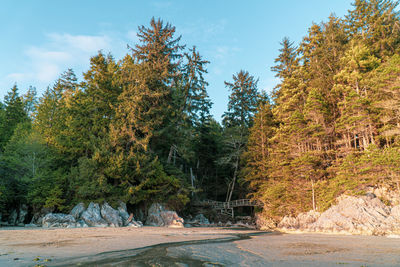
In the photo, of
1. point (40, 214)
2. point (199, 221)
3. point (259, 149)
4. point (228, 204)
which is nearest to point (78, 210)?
point (40, 214)

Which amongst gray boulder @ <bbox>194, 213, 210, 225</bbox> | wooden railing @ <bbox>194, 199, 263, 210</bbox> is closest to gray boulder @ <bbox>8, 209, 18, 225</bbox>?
gray boulder @ <bbox>194, 213, 210, 225</bbox>

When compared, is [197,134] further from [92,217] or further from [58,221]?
[58,221]

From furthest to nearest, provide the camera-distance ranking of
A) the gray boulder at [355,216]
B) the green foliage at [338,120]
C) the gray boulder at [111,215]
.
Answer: the gray boulder at [111,215] < the green foliage at [338,120] < the gray boulder at [355,216]

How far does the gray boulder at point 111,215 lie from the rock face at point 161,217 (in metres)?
3.85

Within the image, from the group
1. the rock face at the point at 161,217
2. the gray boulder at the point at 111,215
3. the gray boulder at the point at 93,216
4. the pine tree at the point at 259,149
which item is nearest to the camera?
the gray boulder at the point at 93,216

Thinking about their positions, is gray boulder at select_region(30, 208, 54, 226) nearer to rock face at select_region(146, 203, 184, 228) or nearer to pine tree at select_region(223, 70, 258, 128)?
rock face at select_region(146, 203, 184, 228)

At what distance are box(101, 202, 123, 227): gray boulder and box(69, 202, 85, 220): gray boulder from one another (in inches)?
67.1

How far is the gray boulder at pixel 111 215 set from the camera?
19094mm

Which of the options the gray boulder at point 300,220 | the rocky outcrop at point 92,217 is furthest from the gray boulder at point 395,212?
the rocky outcrop at point 92,217

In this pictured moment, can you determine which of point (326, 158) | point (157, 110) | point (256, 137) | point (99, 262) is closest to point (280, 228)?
point (326, 158)

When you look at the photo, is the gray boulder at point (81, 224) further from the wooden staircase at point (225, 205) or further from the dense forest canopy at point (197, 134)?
the wooden staircase at point (225, 205)

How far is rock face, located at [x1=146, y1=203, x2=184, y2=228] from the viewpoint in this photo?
2216 cm

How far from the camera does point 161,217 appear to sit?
2266 centimetres

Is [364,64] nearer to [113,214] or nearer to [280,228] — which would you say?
[280,228]
